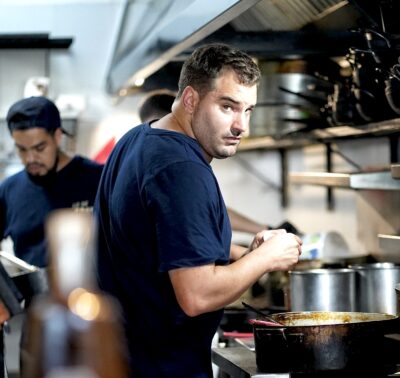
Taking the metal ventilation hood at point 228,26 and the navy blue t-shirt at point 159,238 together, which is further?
the metal ventilation hood at point 228,26

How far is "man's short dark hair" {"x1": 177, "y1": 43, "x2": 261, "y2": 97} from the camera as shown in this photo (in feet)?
6.49

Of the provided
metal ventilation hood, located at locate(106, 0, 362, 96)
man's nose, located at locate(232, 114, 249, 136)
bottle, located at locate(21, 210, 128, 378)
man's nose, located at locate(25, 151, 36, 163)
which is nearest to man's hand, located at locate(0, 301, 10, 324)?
bottle, located at locate(21, 210, 128, 378)

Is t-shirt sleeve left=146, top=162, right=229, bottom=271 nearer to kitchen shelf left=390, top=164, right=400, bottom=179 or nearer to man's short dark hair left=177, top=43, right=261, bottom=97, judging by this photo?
man's short dark hair left=177, top=43, right=261, bottom=97

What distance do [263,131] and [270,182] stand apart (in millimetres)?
1101

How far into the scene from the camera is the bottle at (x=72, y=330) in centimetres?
58

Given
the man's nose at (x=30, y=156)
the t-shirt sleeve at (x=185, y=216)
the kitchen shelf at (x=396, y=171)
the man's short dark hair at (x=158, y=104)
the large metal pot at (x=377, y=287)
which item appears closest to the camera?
the t-shirt sleeve at (x=185, y=216)

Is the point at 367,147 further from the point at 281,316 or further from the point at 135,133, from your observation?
the point at 135,133

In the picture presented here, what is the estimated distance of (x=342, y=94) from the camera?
2.99 metres

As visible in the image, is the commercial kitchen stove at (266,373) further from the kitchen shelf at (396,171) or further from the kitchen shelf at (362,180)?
the kitchen shelf at (362,180)

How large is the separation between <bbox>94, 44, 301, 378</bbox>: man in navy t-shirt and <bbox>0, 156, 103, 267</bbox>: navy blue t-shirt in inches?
51.6

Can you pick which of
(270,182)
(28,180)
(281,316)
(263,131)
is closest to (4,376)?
(281,316)

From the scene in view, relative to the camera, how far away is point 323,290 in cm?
268

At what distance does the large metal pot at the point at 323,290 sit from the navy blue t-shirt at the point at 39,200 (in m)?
1.01

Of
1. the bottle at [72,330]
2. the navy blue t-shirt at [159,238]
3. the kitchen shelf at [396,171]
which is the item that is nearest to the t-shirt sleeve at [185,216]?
the navy blue t-shirt at [159,238]
